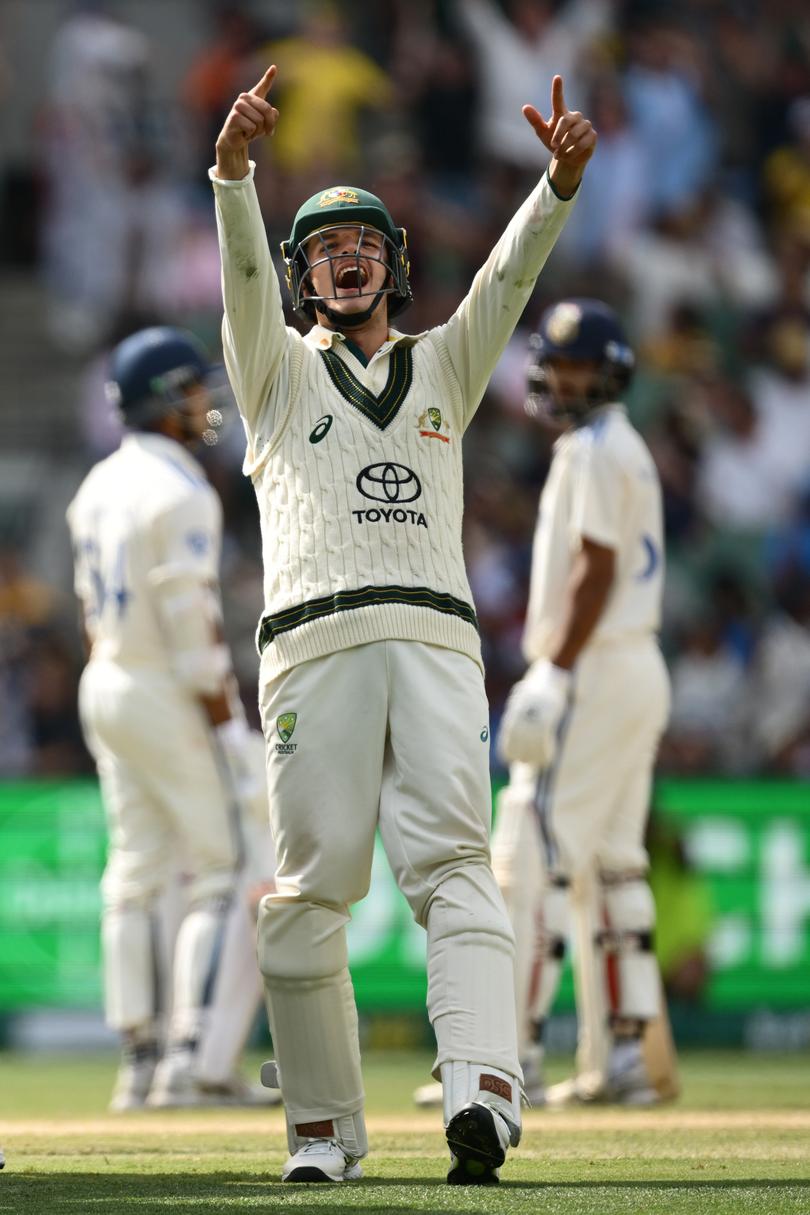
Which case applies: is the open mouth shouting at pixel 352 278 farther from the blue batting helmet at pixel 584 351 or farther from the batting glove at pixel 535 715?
the blue batting helmet at pixel 584 351

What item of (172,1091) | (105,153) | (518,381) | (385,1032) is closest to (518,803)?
(172,1091)

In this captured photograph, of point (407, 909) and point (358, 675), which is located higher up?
point (358, 675)

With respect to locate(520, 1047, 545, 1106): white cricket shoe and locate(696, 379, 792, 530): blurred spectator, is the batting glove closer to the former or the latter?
locate(520, 1047, 545, 1106): white cricket shoe

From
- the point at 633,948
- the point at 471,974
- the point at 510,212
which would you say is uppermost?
the point at 510,212

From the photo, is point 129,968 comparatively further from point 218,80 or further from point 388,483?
point 218,80

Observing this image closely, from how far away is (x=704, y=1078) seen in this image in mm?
9719

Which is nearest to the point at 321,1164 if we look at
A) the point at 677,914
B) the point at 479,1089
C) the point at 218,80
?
the point at 479,1089

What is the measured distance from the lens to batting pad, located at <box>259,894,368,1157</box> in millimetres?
5414

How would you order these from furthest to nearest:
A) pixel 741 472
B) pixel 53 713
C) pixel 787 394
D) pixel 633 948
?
pixel 787 394, pixel 741 472, pixel 53 713, pixel 633 948

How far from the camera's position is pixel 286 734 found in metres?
5.39

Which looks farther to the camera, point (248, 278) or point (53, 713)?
point (53, 713)

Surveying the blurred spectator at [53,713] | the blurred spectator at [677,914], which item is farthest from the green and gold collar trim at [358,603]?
the blurred spectator at [53,713]

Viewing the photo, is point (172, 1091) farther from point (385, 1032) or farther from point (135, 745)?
point (385, 1032)

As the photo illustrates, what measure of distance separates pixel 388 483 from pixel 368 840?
864 mm
